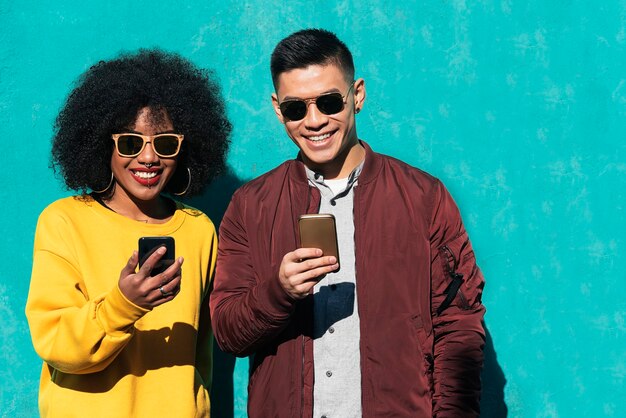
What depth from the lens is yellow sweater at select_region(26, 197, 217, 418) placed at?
3289 mm

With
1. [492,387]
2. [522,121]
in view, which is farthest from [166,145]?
[492,387]

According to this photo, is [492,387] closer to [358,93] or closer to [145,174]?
[358,93]

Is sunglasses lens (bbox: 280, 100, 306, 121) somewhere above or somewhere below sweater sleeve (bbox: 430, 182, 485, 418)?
above

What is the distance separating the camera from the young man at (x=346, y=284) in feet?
10.6

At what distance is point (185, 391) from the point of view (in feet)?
11.9

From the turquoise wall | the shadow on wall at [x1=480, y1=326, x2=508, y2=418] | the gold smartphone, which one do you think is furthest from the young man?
the shadow on wall at [x1=480, y1=326, x2=508, y2=418]

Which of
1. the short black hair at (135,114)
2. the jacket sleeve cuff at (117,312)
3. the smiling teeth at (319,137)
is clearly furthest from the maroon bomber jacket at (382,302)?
the short black hair at (135,114)

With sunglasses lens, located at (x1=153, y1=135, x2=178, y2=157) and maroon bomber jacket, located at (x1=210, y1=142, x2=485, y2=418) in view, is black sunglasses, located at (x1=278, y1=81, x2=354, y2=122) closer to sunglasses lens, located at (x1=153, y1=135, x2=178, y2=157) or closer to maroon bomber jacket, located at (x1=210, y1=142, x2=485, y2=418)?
maroon bomber jacket, located at (x1=210, y1=142, x2=485, y2=418)

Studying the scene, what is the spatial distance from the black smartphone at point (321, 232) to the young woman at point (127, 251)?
1.75ft

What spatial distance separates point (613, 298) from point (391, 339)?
1748mm

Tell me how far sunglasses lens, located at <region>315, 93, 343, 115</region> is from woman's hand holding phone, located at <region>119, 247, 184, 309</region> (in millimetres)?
812

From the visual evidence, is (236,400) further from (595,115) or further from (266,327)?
(595,115)

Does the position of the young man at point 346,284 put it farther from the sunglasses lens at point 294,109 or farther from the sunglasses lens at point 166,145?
the sunglasses lens at point 166,145

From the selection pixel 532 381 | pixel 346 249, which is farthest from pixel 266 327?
pixel 532 381
